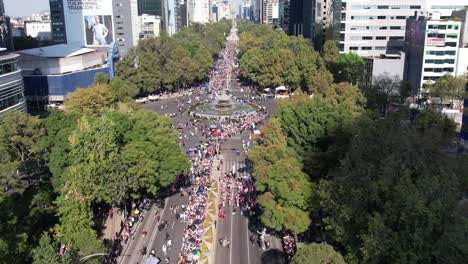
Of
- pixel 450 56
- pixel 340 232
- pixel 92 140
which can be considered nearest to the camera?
pixel 340 232

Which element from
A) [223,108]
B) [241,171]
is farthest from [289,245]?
[223,108]

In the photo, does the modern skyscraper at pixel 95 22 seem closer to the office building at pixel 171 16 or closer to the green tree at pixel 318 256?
the office building at pixel 171 16

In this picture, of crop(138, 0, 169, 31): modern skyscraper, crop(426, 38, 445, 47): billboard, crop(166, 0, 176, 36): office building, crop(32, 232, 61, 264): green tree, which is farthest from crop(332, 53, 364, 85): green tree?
crop(166, 0, 176, 36): office building

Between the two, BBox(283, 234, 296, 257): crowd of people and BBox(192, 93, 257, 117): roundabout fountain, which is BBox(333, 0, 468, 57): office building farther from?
BBox(283, 234, 296, 257): crowd of people

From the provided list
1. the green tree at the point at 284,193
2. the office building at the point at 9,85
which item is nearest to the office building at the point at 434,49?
the green tree at the point at 284,193

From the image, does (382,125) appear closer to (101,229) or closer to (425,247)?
(425,247)

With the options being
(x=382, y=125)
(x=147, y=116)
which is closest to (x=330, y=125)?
(x=382, y=125)
